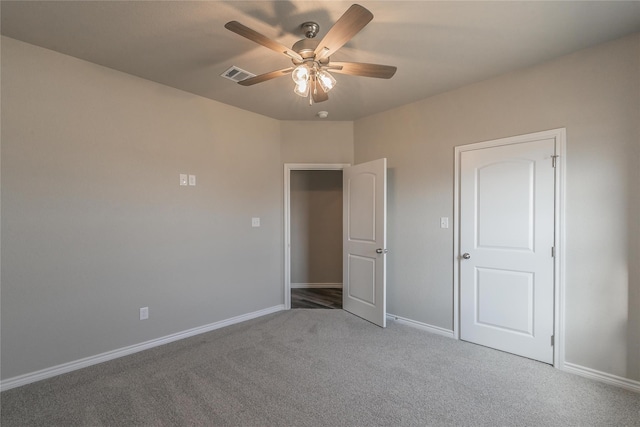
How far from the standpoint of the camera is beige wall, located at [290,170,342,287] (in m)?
5.42

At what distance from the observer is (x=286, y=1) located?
1.80 m

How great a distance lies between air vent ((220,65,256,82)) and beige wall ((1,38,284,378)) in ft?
2.22

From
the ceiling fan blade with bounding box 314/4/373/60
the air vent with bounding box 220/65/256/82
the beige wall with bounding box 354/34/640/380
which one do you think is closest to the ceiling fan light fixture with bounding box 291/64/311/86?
the ceiling fan blade with bounding box 314/4/373/60

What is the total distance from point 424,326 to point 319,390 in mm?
1684

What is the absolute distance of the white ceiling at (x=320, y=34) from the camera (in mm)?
1865

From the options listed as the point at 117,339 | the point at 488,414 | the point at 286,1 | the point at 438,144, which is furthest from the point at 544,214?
the point at 117,339

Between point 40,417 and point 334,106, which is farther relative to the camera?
point 334,106

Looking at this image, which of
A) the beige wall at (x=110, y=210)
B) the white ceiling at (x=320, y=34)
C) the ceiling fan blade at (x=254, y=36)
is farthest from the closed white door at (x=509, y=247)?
the beige wall at (x=110, y=210)

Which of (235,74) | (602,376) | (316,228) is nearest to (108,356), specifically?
(235,74)

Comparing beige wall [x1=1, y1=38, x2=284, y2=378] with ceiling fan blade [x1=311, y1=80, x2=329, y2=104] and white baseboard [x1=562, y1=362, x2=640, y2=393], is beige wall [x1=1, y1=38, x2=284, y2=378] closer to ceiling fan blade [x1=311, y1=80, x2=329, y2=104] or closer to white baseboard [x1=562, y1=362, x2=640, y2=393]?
ceiling fan blade [x1=311, y1=80, x2=329, y2=104]

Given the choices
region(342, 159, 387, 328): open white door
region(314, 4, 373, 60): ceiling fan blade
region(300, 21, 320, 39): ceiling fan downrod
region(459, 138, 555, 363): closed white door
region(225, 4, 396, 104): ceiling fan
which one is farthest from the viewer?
region(342, 159, 387, 328): open white door

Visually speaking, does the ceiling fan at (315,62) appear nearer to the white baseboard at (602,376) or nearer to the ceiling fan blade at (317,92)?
Answer: the ceiling fan blade at (317,92)

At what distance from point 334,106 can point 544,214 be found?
2.42m

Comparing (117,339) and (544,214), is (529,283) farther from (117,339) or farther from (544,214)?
(117,339)
